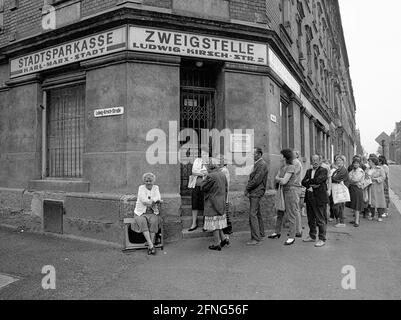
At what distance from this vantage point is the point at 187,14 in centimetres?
782

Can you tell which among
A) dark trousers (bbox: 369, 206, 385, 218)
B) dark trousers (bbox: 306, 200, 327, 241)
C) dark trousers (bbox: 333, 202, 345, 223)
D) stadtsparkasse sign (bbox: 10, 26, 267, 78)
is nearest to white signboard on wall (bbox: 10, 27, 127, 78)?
stadtsparkasse sign (bbox: 10, 26, 267, 78)

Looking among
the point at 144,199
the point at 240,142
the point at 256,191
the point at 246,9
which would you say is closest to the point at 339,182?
the point at 240,142

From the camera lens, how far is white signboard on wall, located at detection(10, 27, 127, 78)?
7.43 meters

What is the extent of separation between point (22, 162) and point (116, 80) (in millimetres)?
3629

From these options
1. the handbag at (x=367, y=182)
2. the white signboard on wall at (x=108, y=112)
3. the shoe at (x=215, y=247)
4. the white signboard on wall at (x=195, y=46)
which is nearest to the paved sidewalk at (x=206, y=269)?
the shoe at (x=215, y=247)

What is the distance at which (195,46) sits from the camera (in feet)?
25.7

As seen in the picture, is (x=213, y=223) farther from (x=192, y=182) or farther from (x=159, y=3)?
(x=159, y=3)

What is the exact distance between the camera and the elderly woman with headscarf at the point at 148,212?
639 centimetres

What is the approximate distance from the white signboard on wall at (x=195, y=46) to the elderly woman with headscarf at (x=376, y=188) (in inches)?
192

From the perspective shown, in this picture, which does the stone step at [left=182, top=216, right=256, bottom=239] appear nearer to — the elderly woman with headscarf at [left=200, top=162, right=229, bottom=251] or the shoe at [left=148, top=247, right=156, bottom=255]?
the elderly woman with headscarf at [left=200, top=162, right=229, bottom=251]

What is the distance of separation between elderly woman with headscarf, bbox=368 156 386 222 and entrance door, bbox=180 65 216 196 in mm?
5282

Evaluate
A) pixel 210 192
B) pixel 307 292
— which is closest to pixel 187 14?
pixel 210 192

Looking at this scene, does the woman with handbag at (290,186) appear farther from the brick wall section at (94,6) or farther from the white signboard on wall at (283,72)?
the brick wall section at (94,6)
